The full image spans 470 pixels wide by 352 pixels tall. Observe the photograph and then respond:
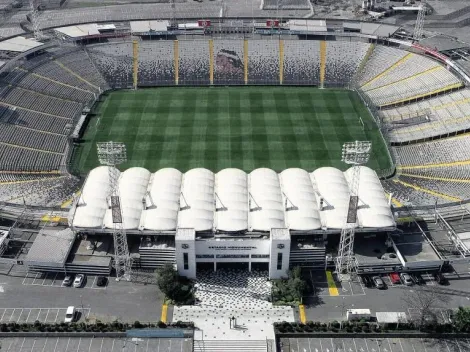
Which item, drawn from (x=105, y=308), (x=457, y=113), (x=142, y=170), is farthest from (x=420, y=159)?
(x=105, y=308)

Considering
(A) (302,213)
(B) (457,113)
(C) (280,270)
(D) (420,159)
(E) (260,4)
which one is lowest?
(C) (280,270)

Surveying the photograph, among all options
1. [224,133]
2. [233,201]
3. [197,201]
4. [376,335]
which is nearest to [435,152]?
[224,133]

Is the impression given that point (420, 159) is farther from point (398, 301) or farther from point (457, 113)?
point (398, 301)

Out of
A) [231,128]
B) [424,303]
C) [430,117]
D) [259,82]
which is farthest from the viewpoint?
[259,82]

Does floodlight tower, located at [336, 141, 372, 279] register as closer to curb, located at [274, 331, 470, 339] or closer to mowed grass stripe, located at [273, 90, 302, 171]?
curb, located at [274, 331, 470, 339]

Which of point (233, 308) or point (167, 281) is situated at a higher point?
point (167, 281)

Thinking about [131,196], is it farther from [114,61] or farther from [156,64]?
[114,61]

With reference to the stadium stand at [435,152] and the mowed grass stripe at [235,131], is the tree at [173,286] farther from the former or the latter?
the stadium stand at [435,152]
